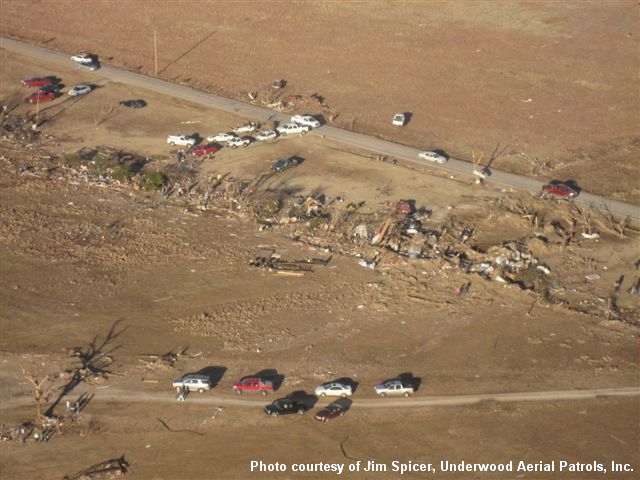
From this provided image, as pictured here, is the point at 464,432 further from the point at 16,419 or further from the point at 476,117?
the point at 476,117

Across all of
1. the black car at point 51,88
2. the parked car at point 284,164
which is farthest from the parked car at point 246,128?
the black car at point 51,88

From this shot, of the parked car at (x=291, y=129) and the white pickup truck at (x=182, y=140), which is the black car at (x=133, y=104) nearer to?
the white pickup truck at (x=182, y=140)

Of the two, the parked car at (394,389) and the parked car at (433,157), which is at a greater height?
the parked car at (433,157)

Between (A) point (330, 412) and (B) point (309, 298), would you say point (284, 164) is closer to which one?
(B) point (309, 298)

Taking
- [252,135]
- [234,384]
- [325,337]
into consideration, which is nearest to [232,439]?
[234,384]

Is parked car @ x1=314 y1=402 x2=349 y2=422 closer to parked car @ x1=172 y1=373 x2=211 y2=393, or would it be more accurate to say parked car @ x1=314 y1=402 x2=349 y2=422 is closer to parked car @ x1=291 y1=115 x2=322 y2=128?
parked car @ x1=172 y1=373 x2=211 y2=393

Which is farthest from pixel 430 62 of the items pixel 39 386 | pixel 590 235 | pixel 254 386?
pixel 39 386
